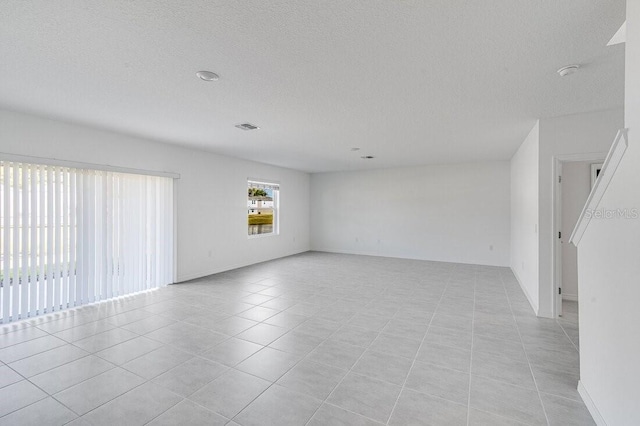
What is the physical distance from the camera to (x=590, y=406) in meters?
1.91

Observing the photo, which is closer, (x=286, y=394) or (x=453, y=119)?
(x=286, y=394)

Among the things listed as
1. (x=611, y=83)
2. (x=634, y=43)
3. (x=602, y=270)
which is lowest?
(x=602, y=270)

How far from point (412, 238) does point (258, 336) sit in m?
5.66

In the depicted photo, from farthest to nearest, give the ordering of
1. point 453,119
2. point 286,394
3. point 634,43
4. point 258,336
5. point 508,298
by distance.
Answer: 1. point 508,298
2. point 453,119
3. point 258,336
4. point 286,394
5. point 634,43

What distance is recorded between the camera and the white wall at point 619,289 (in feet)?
4.58

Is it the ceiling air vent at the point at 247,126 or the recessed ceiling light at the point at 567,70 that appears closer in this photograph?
the recessed ceiling light at the point at 567,70

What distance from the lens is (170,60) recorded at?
2.21m

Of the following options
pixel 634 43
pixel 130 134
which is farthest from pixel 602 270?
pixel 130 134

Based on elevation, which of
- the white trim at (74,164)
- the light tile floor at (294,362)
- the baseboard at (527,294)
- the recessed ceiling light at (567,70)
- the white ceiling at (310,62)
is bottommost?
the light tile floor at (294,362)

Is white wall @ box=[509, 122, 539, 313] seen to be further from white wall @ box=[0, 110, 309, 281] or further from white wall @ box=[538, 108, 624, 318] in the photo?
white wall @ box=[0, 110, 309, 281]

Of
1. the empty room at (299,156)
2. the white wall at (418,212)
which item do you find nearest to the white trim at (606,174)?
the empty room at (299,156)

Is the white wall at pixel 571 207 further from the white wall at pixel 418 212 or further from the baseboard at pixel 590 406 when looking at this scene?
the baseboard at pixel 590 406

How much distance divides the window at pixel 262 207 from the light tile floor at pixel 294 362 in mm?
2993

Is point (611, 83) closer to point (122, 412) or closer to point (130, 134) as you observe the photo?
point (122, 412)
